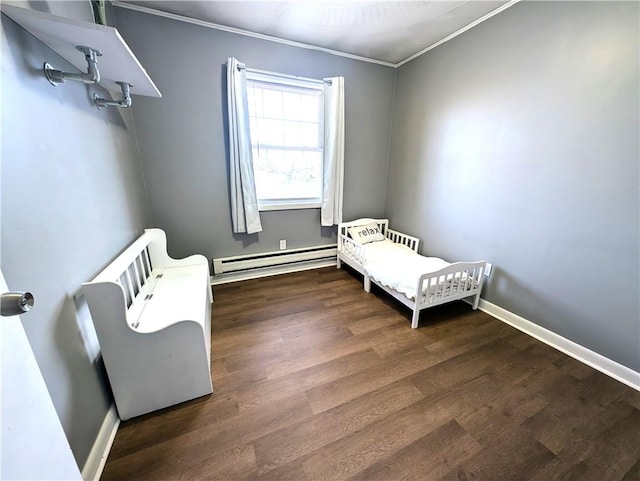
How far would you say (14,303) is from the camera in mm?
514

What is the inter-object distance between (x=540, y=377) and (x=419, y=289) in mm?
885

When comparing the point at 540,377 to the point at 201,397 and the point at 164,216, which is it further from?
the point at 164,216

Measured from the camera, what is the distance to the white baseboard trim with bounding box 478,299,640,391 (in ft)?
5.05

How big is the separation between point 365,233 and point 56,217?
267 cm

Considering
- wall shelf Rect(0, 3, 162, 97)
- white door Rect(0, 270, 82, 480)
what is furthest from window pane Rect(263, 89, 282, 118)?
white door Rect(0, 270, 82, 480)

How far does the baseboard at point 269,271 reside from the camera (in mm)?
2779

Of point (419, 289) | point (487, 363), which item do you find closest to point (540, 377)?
point (487, 363)

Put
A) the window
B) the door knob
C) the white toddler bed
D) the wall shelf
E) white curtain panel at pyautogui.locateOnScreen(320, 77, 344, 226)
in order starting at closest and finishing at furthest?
the door knob
the wall shelf
the white toddler bed
the window
white curtain panel at pyautogui.locateOnScreen(320, 77, 344, 226)

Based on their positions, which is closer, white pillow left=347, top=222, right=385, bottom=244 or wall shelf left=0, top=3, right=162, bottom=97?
wall shelf left=0, top=3, right=162, bottom=97

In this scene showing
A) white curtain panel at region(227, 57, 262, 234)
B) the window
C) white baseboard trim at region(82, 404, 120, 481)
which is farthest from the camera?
the window

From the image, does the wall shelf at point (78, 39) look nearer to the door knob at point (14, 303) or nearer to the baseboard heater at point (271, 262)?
the door knob at point (14, 303)

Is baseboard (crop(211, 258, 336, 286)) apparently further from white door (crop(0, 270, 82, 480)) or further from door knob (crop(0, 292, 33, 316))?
door knob (crop(0, 292, 33, 316))

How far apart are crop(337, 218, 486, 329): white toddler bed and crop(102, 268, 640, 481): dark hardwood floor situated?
276mm

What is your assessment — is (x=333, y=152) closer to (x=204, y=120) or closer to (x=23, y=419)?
(x=204, y=120)
